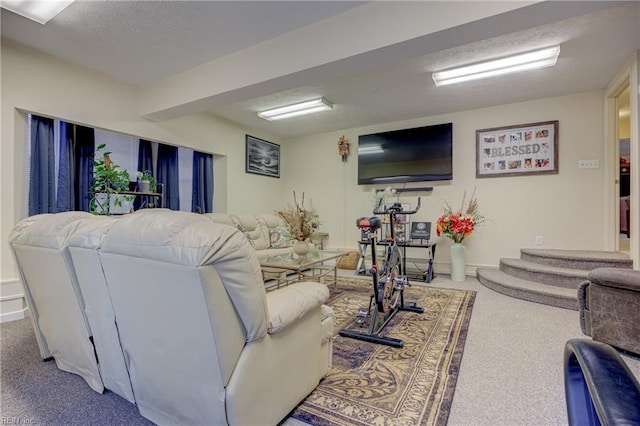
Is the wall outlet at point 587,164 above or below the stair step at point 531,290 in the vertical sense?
above

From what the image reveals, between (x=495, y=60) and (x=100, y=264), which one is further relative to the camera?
(x=495, y=60)

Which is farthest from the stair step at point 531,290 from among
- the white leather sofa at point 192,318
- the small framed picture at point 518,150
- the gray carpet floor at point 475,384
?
the white leather sofa at point 192,318

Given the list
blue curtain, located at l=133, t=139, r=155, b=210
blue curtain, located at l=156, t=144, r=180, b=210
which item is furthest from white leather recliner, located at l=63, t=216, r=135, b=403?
blue curtain, located at l=156, t=144, r=180, b=210

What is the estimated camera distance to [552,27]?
2588 mm

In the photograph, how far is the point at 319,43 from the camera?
2561mm

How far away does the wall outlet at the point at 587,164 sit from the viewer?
4082 mm

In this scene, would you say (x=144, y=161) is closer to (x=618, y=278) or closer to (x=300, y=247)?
(x=300, y=247)

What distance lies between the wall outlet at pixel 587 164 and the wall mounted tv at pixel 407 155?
5.40ft

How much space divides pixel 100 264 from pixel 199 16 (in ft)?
7.07

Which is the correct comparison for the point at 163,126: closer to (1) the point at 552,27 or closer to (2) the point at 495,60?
(2) the point at 495,60

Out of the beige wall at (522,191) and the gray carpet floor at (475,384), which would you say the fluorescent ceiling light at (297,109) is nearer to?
the beige wall at (522,191)

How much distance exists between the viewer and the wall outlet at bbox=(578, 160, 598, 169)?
4.08 meters

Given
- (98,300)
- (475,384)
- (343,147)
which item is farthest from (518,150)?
(98,300)

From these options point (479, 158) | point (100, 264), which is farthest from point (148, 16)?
point (479, 158)
